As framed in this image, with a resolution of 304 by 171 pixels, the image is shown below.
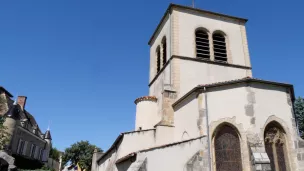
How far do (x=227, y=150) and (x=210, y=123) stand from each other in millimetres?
1220

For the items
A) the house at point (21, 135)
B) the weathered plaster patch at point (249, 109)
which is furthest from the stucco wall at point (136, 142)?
the house at point (21, 135)

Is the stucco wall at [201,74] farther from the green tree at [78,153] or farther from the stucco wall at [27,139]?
the green tree at [78,153]

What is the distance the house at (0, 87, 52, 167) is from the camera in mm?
21188

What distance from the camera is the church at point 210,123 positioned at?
33.7ft

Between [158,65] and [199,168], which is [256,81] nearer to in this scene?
[199,168]

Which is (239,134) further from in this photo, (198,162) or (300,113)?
(300,113)

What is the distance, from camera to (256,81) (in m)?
11.2

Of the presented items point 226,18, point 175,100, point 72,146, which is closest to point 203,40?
point 226,18

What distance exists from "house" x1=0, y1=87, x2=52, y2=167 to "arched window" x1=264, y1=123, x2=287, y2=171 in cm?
1828

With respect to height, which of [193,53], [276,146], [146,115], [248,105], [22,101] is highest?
[22,101]

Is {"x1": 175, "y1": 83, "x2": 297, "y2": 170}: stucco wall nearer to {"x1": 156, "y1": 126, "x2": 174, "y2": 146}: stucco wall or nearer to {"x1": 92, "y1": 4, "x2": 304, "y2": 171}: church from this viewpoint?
{"x1": 92, "y1": 4, "x2": 304, "y2": 171}: church

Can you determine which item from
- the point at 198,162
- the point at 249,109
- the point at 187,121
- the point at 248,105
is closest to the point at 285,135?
the point at 249,109

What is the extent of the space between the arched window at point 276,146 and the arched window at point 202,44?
7.38m

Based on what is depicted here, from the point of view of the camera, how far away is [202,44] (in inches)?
698
